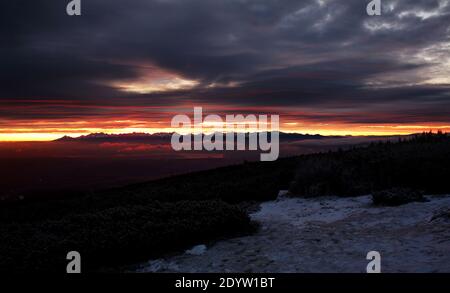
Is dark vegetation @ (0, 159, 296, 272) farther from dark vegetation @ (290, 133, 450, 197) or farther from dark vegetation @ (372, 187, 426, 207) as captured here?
dark vegetation @ (290, 133, 450, 197)

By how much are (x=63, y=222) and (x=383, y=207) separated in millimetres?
8099

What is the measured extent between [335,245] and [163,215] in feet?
14.2

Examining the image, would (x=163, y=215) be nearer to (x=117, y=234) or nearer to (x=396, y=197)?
(x=117, y=234)

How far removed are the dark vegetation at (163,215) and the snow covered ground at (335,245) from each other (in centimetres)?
61

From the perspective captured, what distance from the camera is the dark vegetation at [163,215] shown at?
8.21 m

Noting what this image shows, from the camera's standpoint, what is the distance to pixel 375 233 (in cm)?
855

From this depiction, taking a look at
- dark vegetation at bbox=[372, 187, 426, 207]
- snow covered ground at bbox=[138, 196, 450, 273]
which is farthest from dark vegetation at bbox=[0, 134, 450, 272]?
dark vegetation at bbox=[372, 187, 426, 207]

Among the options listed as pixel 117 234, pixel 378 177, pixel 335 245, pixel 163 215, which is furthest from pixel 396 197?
pixel 117 234

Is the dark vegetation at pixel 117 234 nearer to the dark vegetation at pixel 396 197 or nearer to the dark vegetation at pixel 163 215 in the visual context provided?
the dark vegetation at pixel 163 215

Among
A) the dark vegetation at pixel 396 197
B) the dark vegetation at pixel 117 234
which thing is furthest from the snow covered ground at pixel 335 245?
the dark vegetation at pixel 117 234

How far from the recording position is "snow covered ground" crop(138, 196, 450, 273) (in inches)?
A: 269
